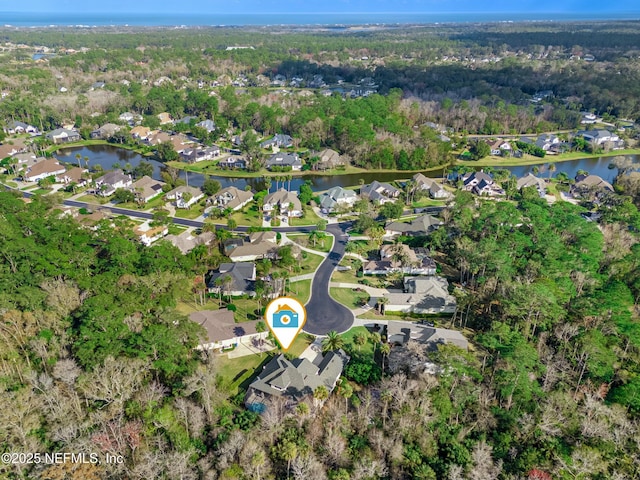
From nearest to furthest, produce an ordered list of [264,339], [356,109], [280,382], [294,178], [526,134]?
[280,382], [264,339], [294,178], [356,109], [526,134]

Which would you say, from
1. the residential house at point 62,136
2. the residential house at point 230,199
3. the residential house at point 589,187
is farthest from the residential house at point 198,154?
the residential house at point 589,187

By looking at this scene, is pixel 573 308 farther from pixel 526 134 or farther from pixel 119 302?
pixel 526 134

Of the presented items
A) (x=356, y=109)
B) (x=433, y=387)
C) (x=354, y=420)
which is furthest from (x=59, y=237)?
(x=356, y=109)

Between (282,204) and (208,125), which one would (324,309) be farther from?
(208,125)

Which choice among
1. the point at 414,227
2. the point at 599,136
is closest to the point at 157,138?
the point at 414,227

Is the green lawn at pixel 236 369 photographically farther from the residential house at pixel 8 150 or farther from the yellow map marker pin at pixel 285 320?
the residential house at pixel 8 150

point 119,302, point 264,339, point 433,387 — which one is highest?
point 119,302
